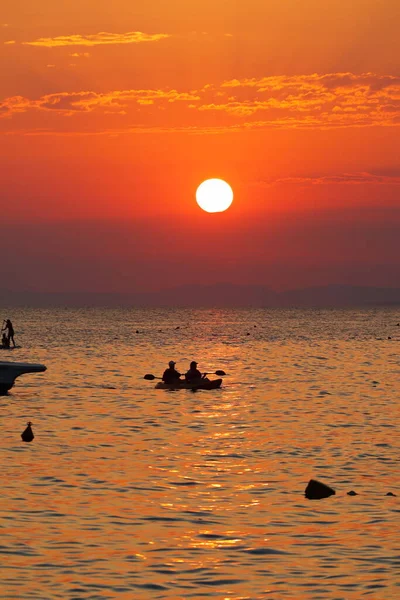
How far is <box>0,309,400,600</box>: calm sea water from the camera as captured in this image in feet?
70.2

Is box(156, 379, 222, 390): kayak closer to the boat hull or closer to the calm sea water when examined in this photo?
the calm sea water

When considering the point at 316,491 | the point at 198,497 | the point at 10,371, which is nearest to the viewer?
the point at 316,491

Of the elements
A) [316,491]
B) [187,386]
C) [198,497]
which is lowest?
[187,386]

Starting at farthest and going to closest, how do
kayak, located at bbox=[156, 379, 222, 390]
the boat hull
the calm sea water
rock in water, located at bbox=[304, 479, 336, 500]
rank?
kayak, located at bbox=[156, 379, 222, 390]
the boat hull
rock in water, located at bbox=[304, 479, 336, 500]
the calm sea water

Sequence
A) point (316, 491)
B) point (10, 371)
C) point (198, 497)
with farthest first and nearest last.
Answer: point (10, 371), point (198, 497), point (316, 491)

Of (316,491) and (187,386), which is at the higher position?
(316,491)

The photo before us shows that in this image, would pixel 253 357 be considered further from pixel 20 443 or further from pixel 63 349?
pixel 20 443

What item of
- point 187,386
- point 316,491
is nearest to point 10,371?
point 187,386

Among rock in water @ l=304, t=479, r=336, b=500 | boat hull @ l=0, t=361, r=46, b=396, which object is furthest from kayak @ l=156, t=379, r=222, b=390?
rock in water @ l=304, t=479, r=336, b=500

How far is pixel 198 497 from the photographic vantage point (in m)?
29.7

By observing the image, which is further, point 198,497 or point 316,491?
point 198,497

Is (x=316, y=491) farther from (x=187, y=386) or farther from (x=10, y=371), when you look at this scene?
(x=187, y=386)

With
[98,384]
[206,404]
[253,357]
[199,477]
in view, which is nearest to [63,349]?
[253,357]

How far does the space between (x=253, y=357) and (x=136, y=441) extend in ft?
238
